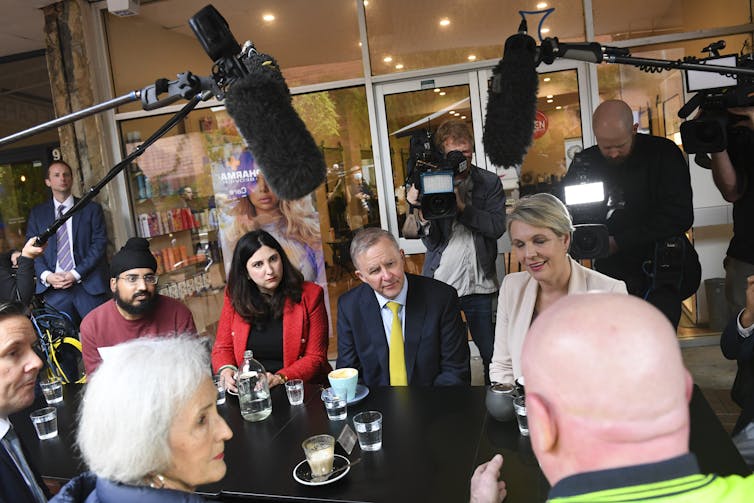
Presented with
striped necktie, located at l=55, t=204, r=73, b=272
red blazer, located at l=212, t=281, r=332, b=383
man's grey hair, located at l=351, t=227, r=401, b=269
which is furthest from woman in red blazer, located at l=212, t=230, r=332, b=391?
striped necktie, located at l=55, t=204, r=73, b=272

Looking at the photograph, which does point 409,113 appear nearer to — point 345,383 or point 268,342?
point 268,342

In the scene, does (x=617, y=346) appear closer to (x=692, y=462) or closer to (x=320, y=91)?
(x=692, y=462)

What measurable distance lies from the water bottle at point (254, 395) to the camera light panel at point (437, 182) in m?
1.18

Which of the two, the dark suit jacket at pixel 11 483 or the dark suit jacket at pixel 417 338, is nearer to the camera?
the dark suit jacket at pixel 11 483

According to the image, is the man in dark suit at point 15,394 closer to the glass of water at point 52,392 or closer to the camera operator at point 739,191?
the glass of water at point 52,392

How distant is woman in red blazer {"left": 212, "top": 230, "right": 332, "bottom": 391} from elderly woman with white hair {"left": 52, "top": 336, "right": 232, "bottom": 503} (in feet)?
5.08

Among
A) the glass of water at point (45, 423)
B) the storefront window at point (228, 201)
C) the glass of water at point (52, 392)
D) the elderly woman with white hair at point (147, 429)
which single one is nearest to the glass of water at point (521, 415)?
the elderly woman with white hair at point (147, 429)

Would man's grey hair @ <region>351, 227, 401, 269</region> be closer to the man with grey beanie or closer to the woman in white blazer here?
the woman in white blazer

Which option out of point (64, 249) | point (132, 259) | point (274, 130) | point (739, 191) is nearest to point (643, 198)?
point (739, 191)

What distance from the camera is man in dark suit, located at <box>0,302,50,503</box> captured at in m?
1.49

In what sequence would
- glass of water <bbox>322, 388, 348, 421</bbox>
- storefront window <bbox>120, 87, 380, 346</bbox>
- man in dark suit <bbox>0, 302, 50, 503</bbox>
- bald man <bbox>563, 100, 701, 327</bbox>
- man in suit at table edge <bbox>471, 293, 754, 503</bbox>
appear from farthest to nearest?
1. storefront window <bbox>120, 87, 380, 346</bbox>
2. bald man <bbox>563, 100, 701, 327</bbox>
3. glass of water <bbox>322, 388, 348, 421</bbox>
4. man in dark suit <bbox>0, 302, 50, 503</bbox>
5. man in suit at table edge <bbox>471, 293, 754, 503</bbox>

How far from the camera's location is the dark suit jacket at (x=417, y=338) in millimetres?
2482

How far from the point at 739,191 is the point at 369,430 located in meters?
2.27

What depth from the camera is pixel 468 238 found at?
3.21m
